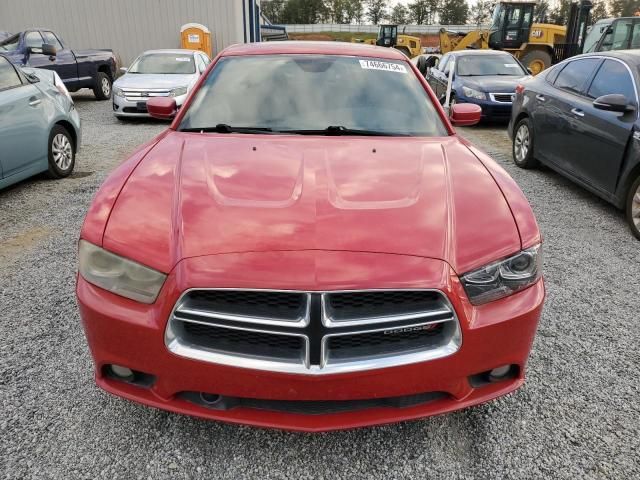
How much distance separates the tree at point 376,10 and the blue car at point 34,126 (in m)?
88.5

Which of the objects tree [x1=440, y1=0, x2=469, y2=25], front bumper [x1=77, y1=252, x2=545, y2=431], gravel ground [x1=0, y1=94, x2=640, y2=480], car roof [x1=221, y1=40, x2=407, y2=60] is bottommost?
gravel ground [x1=0, y1=94, x2=640, y2=480]

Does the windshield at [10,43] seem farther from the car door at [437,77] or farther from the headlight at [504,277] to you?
the headlight at [504,277]

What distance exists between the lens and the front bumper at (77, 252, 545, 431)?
5.71ft

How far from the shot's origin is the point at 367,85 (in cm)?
319

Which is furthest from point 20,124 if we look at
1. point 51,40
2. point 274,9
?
point 274,9

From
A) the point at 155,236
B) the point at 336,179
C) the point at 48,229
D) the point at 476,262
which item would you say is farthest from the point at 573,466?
the point at 48,229

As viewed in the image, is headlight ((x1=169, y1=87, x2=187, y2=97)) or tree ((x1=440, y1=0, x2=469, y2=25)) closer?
headlight ((x1=169, y1=87, x2=187, y2=97))

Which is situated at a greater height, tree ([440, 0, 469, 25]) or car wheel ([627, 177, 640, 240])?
tree ([440, 0, 469, 25])

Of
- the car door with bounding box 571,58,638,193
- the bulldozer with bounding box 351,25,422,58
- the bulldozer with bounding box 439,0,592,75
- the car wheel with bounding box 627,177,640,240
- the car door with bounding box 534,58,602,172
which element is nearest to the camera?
the car wheel with bounding box 627,177,640,240

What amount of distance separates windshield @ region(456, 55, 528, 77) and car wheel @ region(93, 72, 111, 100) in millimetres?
9278

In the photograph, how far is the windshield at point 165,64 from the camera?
1102 centimetres

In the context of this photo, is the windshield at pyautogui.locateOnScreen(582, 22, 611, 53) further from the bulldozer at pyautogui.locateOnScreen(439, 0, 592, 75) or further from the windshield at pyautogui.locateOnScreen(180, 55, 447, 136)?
the windshield at pyautogui.locateOnScreen(180, 55, 447, 136)

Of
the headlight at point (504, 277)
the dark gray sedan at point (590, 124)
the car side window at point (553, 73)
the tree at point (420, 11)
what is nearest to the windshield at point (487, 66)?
the dark gray sedan at point (590, 124)

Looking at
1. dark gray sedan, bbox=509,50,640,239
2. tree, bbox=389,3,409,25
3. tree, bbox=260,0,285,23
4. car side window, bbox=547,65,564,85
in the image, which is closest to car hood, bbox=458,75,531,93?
dark gray sedan, bbox=509,50,640,239
